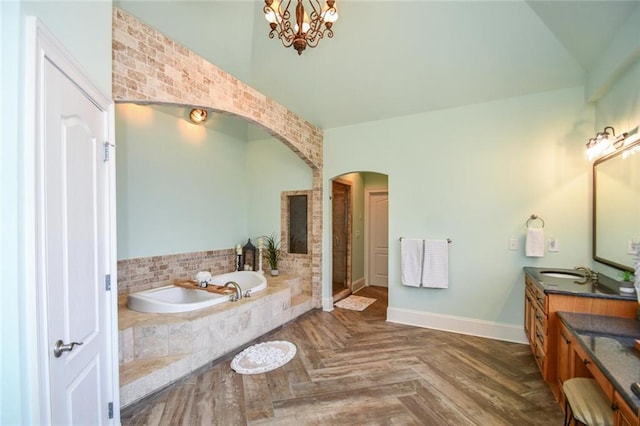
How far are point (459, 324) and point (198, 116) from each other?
4.65 m

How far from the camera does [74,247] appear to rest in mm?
1403

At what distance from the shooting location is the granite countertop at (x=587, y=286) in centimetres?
202

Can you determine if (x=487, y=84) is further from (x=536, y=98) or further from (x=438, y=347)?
(x=438, y=347)

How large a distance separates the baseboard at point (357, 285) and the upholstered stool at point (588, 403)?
3968mm

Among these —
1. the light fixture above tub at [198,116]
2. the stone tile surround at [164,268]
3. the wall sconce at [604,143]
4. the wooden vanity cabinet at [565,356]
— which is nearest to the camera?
the wooden vanity cabinet at [565,356]

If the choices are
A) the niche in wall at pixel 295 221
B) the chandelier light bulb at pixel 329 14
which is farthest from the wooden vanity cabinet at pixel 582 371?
the niche in wall at pixel 295 221

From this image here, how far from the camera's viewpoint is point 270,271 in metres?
4.80

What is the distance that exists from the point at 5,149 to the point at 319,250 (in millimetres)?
3688

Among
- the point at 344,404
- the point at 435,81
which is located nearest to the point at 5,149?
the point at 344,404

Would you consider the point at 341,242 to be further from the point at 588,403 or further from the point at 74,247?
the point at 74,247

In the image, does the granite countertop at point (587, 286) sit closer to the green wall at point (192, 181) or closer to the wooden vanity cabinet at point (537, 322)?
the wooden vanity cabinet at point (537, 322)

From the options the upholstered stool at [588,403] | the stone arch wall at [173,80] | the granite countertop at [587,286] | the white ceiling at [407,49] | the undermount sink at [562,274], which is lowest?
the upholstered stool at [588,403]

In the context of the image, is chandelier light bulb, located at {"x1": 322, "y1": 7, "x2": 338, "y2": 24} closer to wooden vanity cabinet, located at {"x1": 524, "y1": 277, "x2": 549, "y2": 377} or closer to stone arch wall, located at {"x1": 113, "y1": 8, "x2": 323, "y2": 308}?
stone arch wall, located at {"x1": 113, "y1": 8, "x2": 323, "y2": 308}

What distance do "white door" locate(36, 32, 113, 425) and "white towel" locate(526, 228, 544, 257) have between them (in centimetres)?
396
